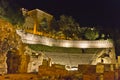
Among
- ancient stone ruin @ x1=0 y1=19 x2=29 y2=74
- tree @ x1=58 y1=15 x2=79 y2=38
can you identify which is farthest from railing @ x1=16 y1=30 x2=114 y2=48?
ancient stone ruin @ x1=0 y1=19 x2=29 y2=74

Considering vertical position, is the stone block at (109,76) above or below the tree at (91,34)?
below

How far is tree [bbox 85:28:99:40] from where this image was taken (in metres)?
54.0

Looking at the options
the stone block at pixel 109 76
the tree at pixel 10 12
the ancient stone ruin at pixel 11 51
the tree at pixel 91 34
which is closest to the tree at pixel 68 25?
the tree at pixel 91 34

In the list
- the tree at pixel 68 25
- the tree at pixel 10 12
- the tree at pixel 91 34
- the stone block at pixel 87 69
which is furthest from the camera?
the tree at pixel 68 25

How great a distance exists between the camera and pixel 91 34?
54.4 m

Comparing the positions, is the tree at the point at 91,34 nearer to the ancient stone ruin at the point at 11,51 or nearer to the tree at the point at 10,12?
the tree at the point at 10,12

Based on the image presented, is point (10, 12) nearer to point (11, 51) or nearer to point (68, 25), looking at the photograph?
point (68, 25)

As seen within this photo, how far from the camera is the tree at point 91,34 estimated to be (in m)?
54.0

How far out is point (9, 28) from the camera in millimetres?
18969

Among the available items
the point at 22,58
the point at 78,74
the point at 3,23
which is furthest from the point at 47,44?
the point at 78,74

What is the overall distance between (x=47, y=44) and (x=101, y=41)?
11.4 m

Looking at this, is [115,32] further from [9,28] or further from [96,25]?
[9,28]

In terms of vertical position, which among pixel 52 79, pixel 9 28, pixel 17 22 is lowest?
pixel 52 79

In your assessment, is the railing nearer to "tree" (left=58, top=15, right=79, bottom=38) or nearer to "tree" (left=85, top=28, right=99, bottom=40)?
"tree" (left=85, top=28, right=99, bottom=40)
